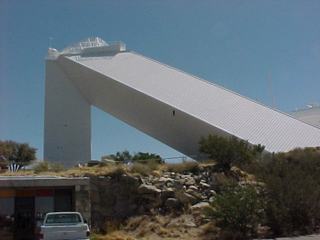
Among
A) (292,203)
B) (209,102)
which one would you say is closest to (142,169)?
(292,203)

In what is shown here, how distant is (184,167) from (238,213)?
847 centimetres

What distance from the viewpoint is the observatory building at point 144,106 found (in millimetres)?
38719

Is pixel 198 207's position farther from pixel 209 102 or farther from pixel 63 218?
pixel 209 102

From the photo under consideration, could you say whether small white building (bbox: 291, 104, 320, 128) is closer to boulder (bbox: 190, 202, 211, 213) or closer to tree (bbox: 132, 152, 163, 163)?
tree (bbox: 132, 152, 163, 163)

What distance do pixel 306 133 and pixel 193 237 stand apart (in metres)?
19.1

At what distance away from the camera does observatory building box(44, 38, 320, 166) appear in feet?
127

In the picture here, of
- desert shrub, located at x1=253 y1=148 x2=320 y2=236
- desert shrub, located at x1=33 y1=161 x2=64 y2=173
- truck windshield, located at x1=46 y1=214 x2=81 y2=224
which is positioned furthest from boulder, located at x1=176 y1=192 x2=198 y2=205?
truck windshield, located at x1=46 y1=214 x2=81 y2=224

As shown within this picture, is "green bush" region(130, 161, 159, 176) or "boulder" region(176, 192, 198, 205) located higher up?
"green bush" region(130, 161, 159, 176)

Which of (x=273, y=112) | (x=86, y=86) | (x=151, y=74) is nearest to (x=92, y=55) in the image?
(x=86, y=86)

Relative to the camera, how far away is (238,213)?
2164cm

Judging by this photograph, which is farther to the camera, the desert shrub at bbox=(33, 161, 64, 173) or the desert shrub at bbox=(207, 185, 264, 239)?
the desert shrub at bbox=(33, 161, 64, 173)

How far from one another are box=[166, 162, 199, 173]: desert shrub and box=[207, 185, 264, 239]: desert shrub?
7141 mm

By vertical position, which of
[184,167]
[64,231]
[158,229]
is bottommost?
[158,229]

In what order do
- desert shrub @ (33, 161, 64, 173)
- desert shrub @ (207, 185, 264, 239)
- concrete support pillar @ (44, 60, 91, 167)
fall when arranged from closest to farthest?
desert shrub @ (207, 185, 264, 239) < desert shrub @ (33, 161, 64, 173) < concrete support pillar @ (44, 60, 91, 167)
